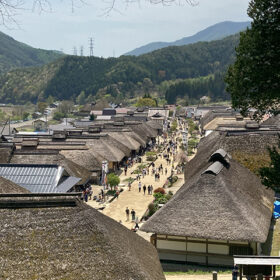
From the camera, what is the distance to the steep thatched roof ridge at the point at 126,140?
179 feet

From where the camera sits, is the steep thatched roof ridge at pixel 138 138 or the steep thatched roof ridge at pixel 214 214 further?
the steep thatched roof ridge at pixel 138 138

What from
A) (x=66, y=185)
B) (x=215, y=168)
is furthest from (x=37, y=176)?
(x=215, y=168)

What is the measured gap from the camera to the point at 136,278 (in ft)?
36.0

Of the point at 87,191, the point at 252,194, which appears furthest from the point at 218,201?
the point at 87,191

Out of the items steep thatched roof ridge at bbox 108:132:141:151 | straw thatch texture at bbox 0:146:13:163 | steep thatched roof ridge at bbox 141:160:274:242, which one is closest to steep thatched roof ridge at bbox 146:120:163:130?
steep thatched roof ridge at bbox 108:132:141:151

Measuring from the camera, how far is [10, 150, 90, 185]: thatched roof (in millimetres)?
34750

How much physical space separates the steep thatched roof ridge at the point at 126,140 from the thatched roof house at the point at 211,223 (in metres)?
34.2

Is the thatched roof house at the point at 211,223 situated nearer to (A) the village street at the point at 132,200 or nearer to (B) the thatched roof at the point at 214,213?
(B) the thatched roof at the point at 214,213

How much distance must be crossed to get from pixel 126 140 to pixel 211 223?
38410 millimetres

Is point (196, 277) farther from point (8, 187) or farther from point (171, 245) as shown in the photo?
point (8, 187)

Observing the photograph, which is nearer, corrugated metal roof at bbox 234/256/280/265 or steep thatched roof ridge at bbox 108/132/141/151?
corrugated metal roof at bbox 234/256/280/265

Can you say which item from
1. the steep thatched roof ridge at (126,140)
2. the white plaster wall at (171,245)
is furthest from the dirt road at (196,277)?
the steep thatched roof ridge at (126,140)

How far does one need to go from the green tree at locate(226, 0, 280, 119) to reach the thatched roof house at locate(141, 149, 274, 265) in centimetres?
585

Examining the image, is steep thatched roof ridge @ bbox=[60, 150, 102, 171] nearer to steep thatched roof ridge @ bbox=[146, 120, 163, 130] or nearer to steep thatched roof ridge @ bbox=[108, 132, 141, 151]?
steep thatched roof ridge @ bbox=[108, 132, 141, 151]
